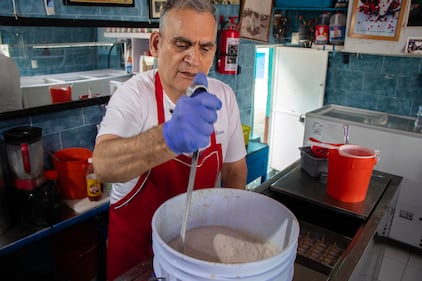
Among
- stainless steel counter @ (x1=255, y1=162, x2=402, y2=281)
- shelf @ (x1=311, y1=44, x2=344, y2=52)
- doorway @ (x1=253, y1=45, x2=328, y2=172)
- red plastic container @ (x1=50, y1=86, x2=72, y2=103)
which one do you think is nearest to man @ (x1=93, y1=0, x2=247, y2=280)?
stainless steel counter @ (x1=255, y1=162, x2=402, y2=281)

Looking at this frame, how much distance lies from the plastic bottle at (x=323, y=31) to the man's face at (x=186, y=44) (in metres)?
2.73

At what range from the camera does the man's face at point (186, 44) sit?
1.26 meters

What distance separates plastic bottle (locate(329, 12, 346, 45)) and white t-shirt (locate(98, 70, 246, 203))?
2.43 metres

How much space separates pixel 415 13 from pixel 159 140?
3.03m

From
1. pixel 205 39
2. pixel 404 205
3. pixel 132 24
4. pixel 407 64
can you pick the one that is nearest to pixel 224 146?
pixel 205 39

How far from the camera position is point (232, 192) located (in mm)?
1174

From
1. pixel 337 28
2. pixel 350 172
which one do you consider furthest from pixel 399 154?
pixel 350 172

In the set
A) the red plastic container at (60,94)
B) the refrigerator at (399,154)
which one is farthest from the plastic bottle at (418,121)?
the red plastic container at (60,94)

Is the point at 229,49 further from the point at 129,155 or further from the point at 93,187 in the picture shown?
the point at 129,155

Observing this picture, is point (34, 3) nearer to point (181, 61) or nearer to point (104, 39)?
point (104, 39)

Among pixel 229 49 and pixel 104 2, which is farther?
pixel 229 49

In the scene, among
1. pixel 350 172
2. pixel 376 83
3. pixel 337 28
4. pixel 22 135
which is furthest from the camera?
pixel 376 83

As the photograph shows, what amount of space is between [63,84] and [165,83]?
3.98ft

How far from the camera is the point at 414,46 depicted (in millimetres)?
3092
